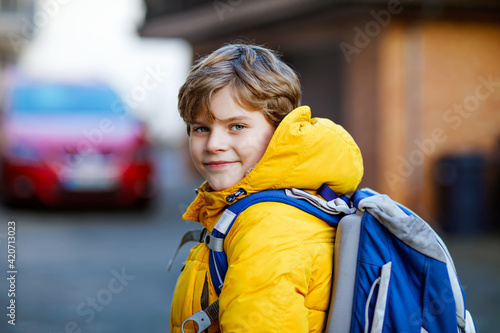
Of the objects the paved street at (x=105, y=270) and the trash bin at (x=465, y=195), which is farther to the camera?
the trash bin at (x=465, y=195)

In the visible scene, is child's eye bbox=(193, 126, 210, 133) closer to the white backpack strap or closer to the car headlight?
the white backpack strap

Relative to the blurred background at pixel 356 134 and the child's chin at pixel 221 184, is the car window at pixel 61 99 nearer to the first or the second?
the blurred background at pixel 356 134

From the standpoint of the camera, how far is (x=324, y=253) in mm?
1598

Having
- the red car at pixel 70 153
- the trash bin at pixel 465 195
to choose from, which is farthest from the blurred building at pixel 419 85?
the red car at pixel 70 153

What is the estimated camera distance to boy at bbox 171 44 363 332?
4.74ft

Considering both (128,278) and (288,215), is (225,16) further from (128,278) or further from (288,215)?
(288,215)

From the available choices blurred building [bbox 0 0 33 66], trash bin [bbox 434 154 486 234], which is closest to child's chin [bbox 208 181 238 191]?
trash bin [bbox 434 154 486 234]

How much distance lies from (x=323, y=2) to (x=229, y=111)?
6912 mm

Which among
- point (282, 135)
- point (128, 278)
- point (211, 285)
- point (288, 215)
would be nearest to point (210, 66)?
point (282, 135)

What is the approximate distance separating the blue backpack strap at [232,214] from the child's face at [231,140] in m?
0.12

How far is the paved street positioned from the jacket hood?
8.60ft

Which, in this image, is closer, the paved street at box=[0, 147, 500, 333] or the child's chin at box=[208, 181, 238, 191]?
the child's chin at box=[208, 181, 238, 191]

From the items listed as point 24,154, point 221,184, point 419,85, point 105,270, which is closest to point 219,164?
point 221,184

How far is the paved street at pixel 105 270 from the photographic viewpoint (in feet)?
13.8
